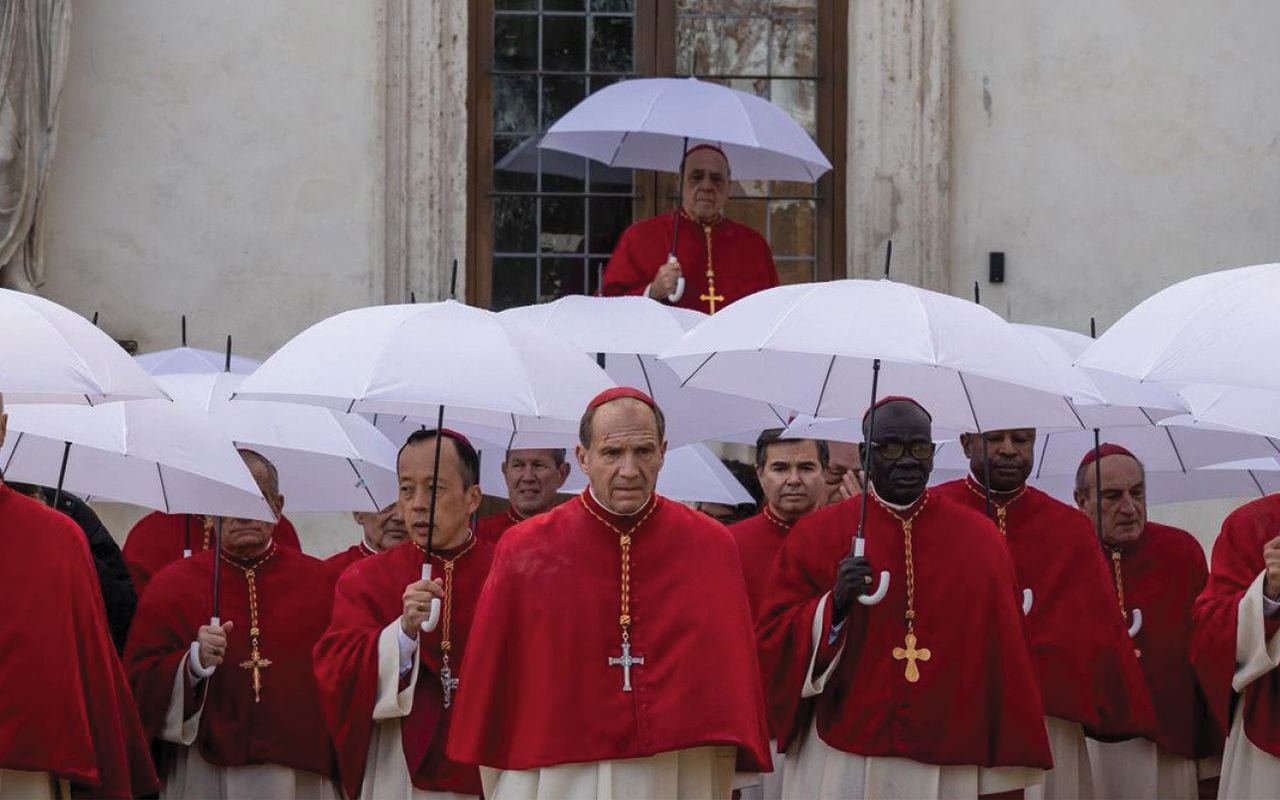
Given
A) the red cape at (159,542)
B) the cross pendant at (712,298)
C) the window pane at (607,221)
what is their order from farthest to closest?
the window pane at (607,221) < the cross pendant at (712,298) < the red cape at (159,542)

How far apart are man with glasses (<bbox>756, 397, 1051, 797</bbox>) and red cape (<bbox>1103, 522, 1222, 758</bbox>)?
6.25 feet

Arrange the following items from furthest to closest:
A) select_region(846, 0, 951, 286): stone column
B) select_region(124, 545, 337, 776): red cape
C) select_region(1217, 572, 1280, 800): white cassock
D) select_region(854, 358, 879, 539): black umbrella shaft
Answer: select_region(846, 0, 951, 286): stone column → select_region(124, 545, 337, 776): red cape → select_region(1217, 572, 1280, 800): white cassock → select_region(854, 358, 879, 539): black umbrella shaft

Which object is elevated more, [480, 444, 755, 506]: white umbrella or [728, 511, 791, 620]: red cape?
[480, 444, 755, 506]: white umbrella

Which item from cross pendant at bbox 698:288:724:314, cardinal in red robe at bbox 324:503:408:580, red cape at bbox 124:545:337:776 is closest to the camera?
red cape at bbox 124:545:337:776

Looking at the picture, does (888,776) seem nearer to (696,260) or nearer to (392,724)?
(392,724)

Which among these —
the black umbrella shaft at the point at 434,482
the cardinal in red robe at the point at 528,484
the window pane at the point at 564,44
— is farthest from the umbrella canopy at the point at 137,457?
the window pane at the point at 564,44

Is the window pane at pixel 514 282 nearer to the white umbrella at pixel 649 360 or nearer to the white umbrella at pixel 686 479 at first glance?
the white umbrella at pixel 686 479

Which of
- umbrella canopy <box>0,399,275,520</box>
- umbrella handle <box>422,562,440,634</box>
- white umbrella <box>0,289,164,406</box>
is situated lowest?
umbrella handle <box>422,562,440,634</box>

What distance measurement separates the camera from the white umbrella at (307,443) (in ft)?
32.8

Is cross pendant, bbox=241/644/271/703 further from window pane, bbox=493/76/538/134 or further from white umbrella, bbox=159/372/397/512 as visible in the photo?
window pane, bbox=493/76/538/134

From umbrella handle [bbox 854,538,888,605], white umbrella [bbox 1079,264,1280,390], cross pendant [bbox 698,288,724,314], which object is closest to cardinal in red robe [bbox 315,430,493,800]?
umbrella handle [bbox 854,538,888,605]

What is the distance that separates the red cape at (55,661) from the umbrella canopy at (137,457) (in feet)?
3.01

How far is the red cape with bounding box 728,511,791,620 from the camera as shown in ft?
33.3

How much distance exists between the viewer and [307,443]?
995cm
